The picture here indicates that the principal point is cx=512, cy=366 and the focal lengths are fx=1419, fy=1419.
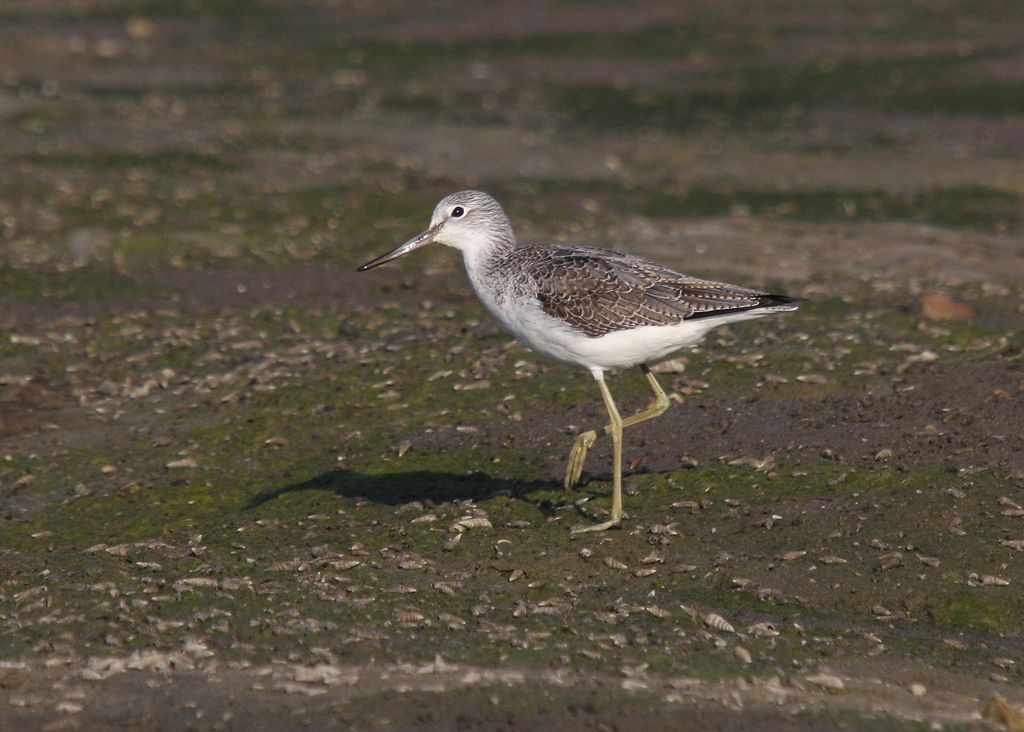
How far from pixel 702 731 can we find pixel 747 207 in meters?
14.7

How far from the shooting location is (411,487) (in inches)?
448

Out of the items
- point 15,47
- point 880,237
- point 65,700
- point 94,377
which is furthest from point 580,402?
point 15,47

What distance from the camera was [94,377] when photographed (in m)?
14.2

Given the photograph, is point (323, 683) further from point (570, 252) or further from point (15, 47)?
point (15, 47)

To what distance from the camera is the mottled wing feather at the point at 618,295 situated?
10094 millimetres

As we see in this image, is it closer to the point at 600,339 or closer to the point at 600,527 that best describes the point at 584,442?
the point at 600,527

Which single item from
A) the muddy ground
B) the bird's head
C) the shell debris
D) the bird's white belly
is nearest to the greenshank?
the bird's white belly

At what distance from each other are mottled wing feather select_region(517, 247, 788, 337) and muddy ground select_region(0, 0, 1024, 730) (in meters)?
1.49

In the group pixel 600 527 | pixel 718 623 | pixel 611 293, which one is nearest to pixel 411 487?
pixel 600 527

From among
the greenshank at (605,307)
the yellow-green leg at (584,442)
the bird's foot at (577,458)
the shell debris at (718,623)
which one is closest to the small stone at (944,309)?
the yellow-green leg at (584,442)

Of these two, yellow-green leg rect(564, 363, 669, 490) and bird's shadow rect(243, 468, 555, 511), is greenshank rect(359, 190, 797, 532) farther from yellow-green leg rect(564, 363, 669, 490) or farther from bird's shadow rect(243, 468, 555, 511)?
bird's shadow rect(243, 468, 555, 511)

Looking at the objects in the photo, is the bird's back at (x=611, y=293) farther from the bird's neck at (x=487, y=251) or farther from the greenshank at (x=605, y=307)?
the bird's neck at (x=487, y=251)

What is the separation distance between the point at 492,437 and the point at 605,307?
2.46 m

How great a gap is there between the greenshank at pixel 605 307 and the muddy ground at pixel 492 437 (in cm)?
122
